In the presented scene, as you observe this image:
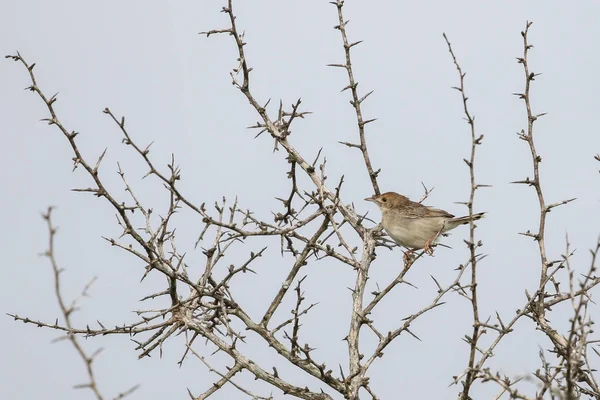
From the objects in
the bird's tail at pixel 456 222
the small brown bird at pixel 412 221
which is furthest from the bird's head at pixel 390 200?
the bird's tail at pixel 456 222

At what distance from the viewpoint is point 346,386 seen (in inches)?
237

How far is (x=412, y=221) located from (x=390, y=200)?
60 centimetres

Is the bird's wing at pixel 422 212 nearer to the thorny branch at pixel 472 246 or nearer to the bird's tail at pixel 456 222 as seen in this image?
the bird's tail at pixel 456 222

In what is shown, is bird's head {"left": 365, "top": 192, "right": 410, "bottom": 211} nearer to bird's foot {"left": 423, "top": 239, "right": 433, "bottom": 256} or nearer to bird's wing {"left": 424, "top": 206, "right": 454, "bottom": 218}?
bird's wing {"left": 424, "top": 206, "right": 454, "bottom": 218}

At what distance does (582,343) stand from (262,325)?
2.36 meters

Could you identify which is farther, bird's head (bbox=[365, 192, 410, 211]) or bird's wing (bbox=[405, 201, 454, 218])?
bird's head (bbox=[365, 192, 410, 211])

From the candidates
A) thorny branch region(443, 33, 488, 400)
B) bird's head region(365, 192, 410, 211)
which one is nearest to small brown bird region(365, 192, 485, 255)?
bird's head region(365, 192, 410, 211)

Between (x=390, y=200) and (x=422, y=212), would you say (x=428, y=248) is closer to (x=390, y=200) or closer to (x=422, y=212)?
(x=422, y=212)

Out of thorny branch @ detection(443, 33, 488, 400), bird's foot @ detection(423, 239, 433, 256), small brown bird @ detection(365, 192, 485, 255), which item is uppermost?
small brown bird @ detection(365, 192, 485, 255)

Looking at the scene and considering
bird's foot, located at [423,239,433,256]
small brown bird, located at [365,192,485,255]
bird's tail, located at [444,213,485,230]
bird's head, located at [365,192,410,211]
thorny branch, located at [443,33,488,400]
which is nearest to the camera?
thorny branch, located at [443,33,488,400]

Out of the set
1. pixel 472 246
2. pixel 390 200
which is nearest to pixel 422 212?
pixel 390 200

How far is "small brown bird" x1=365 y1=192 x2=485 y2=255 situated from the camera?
27.5 ft

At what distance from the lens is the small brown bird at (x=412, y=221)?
8.38m

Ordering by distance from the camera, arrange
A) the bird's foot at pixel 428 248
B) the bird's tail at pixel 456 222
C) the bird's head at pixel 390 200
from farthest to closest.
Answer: the bird's head at pixel 390 200 → the bird's tail at pixel 456 222 → the bird's foot at pixel 428 248
